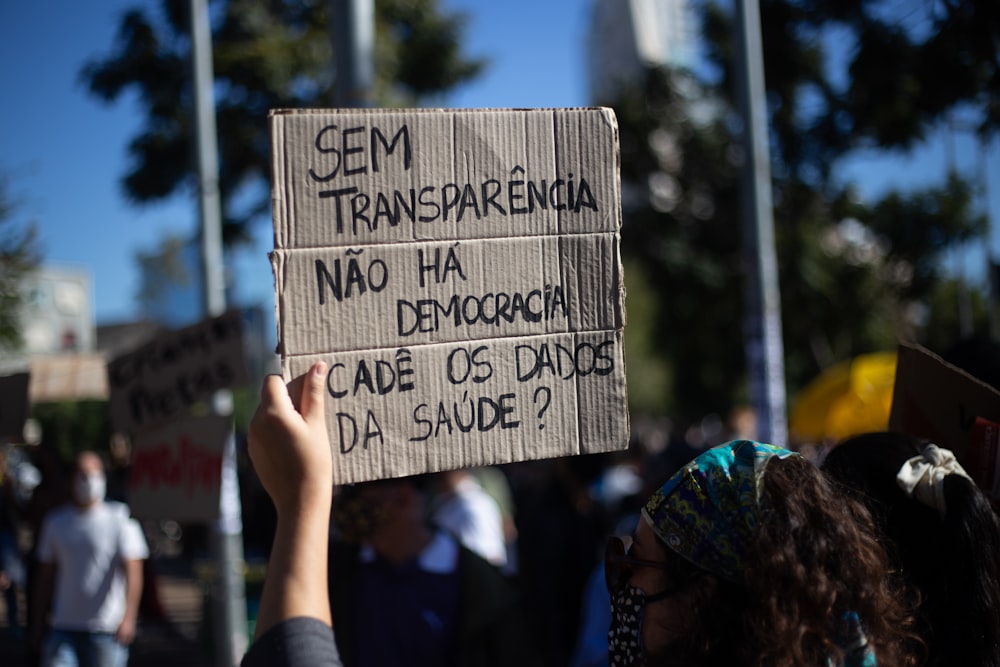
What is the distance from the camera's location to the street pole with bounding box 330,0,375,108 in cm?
431

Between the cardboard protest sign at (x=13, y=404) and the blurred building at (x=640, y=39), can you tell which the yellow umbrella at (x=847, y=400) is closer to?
the cardboard protest sign at (x=13, y=404)

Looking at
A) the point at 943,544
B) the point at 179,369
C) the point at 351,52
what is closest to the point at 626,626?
the point at 943,544

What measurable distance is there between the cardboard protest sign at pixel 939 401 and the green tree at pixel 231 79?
379 inches

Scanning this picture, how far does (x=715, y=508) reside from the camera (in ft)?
4.64

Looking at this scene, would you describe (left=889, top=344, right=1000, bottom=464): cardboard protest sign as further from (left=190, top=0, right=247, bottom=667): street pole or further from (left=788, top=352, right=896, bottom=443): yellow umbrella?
(left=190, top=0, right=247, bottom=667): street pole

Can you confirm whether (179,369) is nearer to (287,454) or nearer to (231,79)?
(287,454)

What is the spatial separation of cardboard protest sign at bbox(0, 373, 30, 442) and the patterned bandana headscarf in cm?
270

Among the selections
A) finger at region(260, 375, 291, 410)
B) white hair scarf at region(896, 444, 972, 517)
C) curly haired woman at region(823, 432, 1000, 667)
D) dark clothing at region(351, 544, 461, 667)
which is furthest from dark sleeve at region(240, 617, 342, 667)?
dark clothing at region(351, 544, 461, 667)

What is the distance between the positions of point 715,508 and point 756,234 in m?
5.17

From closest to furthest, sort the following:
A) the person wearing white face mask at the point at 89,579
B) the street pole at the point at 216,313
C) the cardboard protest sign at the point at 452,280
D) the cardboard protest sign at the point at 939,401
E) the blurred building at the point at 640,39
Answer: the cardboard protest sign at the point at 452,280 < the cardboard protest sign at the point at 939,401 < the person wearing white face mask at the point at 89,579 < the street pole at the point at 216,313 < the blurred building at the point at 640,39

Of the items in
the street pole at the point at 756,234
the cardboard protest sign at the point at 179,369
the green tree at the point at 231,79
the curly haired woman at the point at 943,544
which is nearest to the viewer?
the curly haired woman at the point at 943,544

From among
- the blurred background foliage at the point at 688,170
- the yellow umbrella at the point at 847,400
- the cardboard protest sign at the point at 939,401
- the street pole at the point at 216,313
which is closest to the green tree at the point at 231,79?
the blurred background foliage at the point at 688,170

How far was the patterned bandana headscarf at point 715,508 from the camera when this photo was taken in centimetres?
139

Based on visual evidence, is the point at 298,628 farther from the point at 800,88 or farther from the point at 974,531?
the point at 800,88
